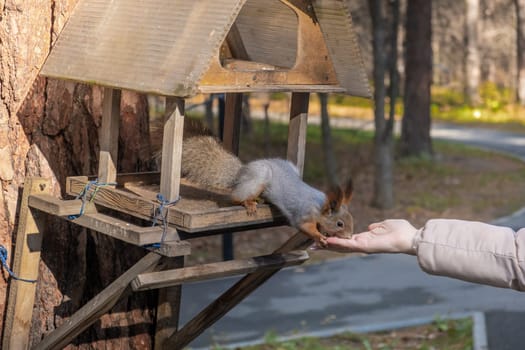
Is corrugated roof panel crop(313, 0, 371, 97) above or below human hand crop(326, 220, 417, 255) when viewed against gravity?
above

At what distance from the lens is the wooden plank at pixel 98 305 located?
2.49m

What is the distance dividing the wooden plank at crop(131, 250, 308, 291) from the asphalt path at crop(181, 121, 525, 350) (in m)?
2.53

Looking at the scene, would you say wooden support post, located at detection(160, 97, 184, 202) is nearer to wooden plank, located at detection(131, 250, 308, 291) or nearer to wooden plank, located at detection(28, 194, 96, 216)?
wooden plank, located at detection(131, 250, 308, 291)

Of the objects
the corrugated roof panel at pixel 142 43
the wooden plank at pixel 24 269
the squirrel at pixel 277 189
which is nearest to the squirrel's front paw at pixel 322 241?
the squirrel at pixel 277 189

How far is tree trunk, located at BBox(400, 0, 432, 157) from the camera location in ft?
41.9

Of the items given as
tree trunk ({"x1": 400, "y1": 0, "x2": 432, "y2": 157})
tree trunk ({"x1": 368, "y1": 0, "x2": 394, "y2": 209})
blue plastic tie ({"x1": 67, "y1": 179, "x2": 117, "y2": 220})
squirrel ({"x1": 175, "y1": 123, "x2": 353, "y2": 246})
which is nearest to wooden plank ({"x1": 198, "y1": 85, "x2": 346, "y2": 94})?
squirrel ({"x1": 175, "y1": 123, "x2": 353, "y2": 246})

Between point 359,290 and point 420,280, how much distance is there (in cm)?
62

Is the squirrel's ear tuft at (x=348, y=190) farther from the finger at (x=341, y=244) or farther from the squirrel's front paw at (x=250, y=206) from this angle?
the squirrel's front paw at (x=250, y=206)

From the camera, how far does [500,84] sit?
3192cm

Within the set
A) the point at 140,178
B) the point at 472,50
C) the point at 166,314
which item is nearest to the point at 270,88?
the point at 140,178

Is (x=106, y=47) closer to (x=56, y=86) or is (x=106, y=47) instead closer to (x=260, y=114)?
(x=56, y=86)

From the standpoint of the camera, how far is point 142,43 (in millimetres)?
2492

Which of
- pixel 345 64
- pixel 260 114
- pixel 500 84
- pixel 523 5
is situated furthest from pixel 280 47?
pixel 500 84

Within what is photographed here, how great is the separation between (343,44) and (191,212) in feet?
2.98
